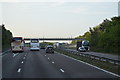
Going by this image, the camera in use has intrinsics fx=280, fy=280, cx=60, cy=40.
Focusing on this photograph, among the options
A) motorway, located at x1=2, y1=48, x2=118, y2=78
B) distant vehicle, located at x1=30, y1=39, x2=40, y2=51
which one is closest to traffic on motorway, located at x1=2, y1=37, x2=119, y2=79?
motorway, located at x1=2, y1=48, x2=118, y2=78

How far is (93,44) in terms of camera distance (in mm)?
98438

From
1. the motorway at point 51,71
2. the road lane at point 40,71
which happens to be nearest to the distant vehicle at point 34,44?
the motorway at point 51,71

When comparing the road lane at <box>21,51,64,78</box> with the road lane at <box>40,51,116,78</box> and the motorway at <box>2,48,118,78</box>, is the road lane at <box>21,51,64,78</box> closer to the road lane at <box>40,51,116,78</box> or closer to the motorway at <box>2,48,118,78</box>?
the motorway at <box>2,48,118,78</box>

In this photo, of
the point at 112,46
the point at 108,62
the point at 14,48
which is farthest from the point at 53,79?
the point at 112,46

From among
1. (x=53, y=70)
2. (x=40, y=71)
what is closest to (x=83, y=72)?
(x=53, y=70)

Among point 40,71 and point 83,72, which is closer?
point 83,72

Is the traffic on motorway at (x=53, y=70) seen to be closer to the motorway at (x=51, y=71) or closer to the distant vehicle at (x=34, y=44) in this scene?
the motorway at (x=51, y=71)

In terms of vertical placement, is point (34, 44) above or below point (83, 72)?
above

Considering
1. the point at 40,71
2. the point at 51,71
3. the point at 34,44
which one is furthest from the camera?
the point at 34,44

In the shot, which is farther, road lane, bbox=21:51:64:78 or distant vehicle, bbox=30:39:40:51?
distant vehicle, bbox=30:39:40:51

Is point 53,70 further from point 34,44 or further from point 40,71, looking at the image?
point 34,44

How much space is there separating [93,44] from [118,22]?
2289 centimetres

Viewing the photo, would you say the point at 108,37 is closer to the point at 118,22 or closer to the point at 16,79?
the point at 118,22

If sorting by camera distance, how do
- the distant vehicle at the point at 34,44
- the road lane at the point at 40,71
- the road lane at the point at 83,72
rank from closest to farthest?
1. the road lane at the point at 83,72
2. the road lane at the point at 40,71
3. the distant vehicle at the point at 34,44
